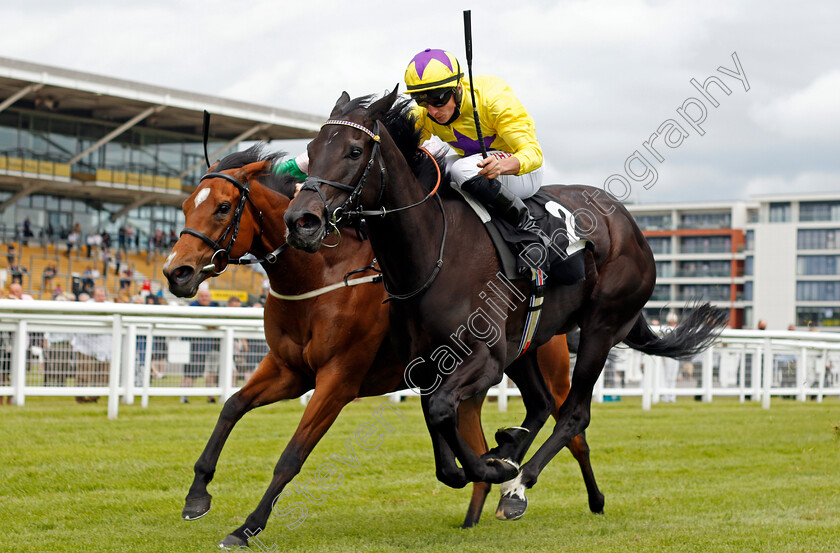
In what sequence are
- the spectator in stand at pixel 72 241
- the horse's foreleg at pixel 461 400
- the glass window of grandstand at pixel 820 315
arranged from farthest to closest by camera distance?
the glass window of grandstand at pixel 820 315 → the spectator in stand at pixel 72 241 → the horse's foreleg at pixel 461 400

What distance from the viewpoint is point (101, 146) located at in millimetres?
32812

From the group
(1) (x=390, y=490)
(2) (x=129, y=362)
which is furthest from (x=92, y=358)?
(1) (x=390, y=490)

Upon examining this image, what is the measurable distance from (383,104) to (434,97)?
0.30 m

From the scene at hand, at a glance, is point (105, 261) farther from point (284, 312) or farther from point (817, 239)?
point (817, 239)

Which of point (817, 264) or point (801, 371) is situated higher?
point (817, 264)

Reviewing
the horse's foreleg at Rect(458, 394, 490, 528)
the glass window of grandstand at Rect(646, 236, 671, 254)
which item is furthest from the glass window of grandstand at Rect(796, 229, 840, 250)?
the horse's foreleg at Rect(458, 394, 490, 528)

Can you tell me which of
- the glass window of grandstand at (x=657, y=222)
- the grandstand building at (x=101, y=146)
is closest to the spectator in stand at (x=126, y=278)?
the grandstand building at (x=101, y=146)

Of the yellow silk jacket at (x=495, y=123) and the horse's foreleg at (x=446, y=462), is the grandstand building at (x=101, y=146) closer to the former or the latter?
the yellow silk jacket at (x=495, y=123)

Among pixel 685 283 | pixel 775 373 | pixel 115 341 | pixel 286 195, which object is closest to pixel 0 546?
pixel 286 195

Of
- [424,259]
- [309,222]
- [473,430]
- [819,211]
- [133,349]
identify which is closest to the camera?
[309,222]

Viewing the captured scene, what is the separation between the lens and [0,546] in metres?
3.76

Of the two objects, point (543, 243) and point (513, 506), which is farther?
point (513, 506)

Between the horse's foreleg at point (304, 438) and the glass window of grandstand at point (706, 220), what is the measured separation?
268ft

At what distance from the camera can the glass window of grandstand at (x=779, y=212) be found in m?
75.1
